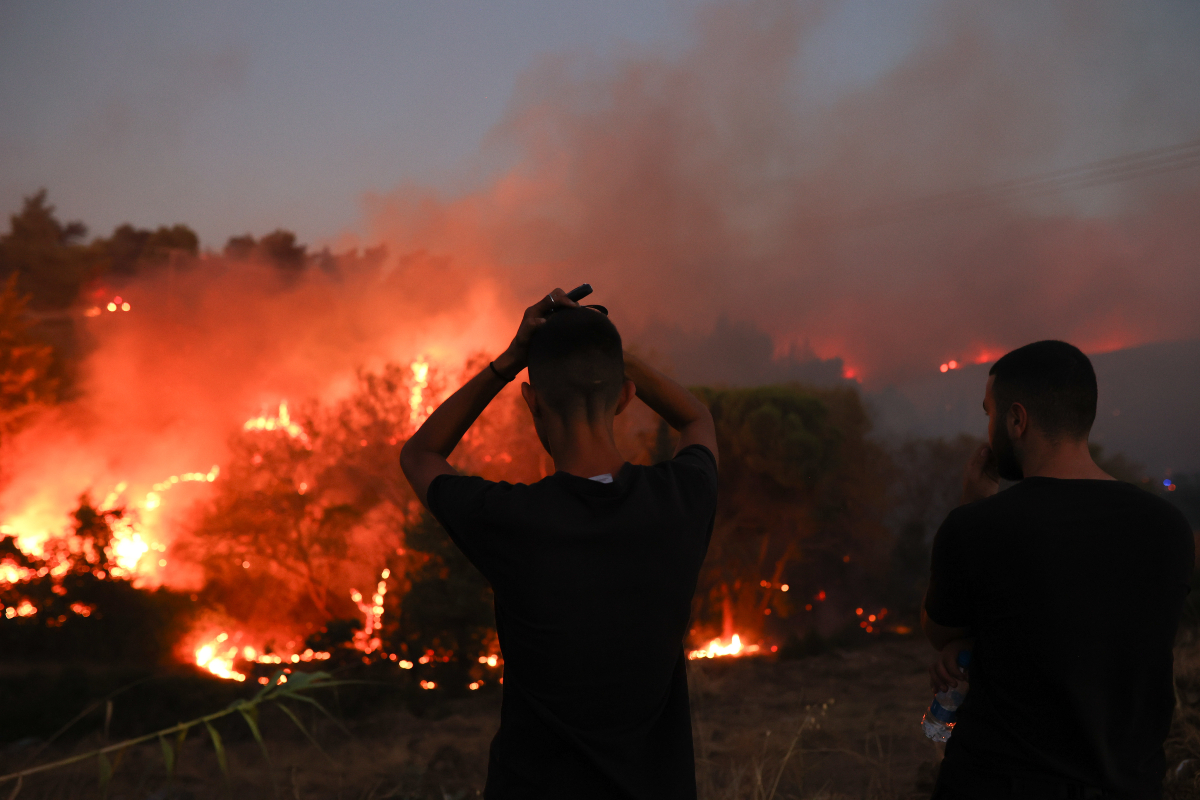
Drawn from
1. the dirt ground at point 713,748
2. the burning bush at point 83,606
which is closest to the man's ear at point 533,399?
the dirt ground at point 713,748

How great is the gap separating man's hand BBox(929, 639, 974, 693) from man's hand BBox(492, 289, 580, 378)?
5.07 ft

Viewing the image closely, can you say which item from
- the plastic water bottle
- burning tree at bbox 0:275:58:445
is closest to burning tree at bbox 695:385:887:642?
the plastic water bottle

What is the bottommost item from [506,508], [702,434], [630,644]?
[630,644]

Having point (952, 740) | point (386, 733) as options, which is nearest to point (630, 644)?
point (952, 740)

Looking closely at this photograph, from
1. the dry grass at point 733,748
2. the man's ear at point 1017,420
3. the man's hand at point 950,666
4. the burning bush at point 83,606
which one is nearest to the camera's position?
the man's ear at point 1017,420

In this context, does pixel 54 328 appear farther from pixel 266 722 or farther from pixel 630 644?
pixel 630 644

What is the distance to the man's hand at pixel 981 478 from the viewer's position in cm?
256

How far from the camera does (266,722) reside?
14.3 m

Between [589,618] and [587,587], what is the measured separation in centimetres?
7

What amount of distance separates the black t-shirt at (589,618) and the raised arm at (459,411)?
0.86ft

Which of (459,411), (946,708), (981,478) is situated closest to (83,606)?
(459,411)

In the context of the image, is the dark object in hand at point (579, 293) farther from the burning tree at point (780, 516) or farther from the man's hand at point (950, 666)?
the burning tree at point (780, 516)

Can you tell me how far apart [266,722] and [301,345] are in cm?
3493

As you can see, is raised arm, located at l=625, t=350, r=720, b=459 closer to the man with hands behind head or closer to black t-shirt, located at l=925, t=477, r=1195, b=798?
the man with hands behind head
